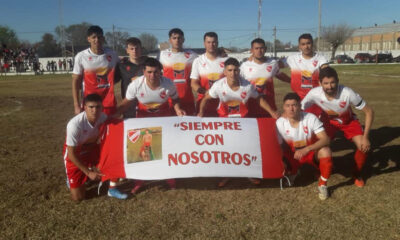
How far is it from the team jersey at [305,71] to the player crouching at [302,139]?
1.70 meters

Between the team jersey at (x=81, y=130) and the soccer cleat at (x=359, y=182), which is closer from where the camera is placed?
the team jersey at (x=81, y=130)

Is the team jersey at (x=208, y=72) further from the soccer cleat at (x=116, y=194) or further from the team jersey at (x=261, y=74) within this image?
the soccer cleat at (x=116, y=194)

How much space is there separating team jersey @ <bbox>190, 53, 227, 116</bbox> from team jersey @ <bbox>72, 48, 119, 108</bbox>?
159 centimetres

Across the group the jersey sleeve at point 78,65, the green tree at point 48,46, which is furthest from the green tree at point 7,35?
the jersey sleeve at point 78,65

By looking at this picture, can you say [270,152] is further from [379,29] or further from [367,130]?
[379,29]

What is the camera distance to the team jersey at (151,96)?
5.37 m

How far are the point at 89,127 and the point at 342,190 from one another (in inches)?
153

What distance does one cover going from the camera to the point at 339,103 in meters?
5.13

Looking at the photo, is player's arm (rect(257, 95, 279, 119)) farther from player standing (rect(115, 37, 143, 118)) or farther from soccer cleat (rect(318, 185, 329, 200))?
player standing (rect(115, 37, 143, 118))

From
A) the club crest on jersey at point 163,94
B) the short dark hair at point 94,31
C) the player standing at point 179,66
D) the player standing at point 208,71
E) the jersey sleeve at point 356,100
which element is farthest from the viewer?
the player standing at point 179,66

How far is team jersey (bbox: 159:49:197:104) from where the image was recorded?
21.5 ft

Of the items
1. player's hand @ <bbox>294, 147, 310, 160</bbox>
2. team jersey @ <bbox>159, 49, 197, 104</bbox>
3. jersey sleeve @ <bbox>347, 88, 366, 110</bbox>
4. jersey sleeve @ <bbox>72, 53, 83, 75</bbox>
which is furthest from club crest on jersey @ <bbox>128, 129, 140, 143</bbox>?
jersey sleeve @ <bbox>347, 88, 366, 110</bbox>

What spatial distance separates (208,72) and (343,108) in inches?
100

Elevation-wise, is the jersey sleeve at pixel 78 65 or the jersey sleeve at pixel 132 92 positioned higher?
the jersey sleeve at pixel 78 65
